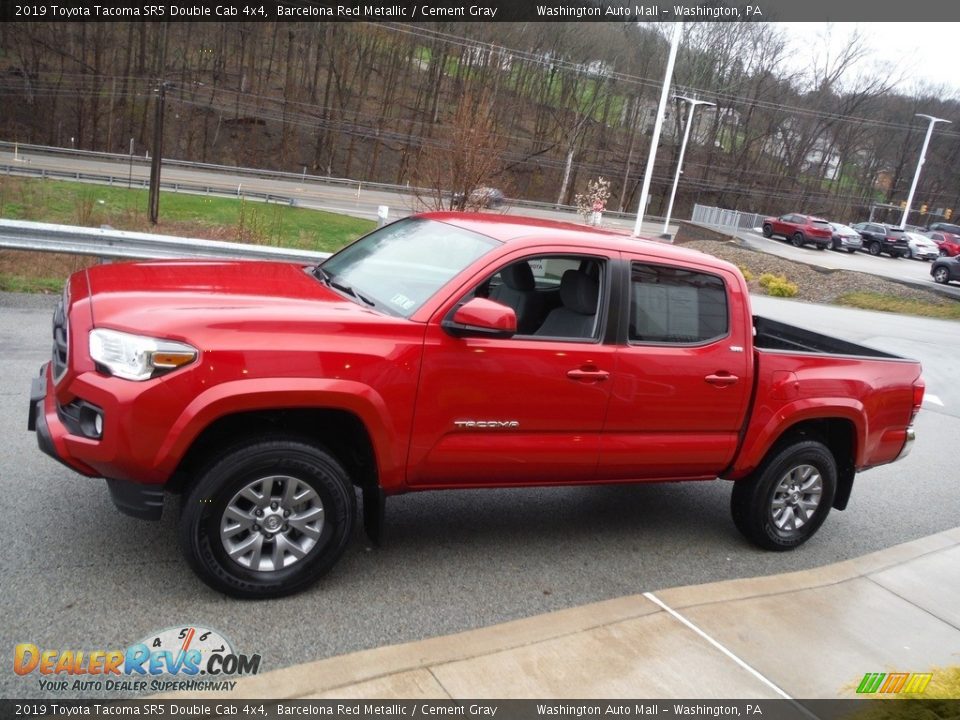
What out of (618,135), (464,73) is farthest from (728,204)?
(464,73)

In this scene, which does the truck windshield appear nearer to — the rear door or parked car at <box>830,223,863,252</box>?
the rear door

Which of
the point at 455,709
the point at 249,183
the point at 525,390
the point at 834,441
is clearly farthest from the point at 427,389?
the point at 249,183

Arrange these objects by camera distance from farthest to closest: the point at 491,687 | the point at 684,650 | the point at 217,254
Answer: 1. the point at 217,254
2. the point at 684,650
3. the point at 491,687

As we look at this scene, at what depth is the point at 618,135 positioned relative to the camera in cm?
8781

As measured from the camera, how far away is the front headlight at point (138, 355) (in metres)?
3.57

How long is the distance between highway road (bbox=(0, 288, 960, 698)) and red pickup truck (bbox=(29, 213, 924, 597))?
0.92ft

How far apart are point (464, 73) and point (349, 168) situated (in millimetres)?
16163

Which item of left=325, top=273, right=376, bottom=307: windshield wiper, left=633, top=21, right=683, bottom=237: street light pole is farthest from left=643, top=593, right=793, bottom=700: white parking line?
left=633, top=21, right=683, bottom=237: street light pole

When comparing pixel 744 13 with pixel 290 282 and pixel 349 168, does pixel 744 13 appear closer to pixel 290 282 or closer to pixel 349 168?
pixel 349 168

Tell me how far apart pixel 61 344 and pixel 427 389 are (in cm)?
176

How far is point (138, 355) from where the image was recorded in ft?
11.7

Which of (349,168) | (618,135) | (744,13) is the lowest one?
(349,168)

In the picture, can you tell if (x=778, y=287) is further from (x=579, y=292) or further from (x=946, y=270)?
(x=579, y=292)

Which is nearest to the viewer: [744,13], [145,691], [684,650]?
[145,691]
